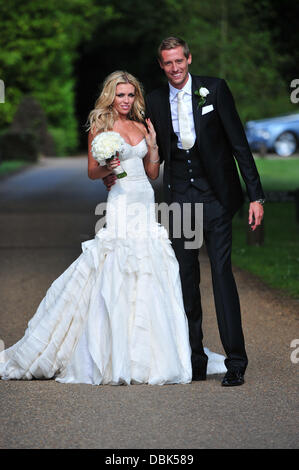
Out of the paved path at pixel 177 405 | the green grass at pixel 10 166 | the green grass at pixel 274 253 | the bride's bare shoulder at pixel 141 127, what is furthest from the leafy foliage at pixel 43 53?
the bride's bare shoulder at pixel 141 127

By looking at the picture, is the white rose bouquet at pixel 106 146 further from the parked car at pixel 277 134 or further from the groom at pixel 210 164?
the parked car at pixel 277 134

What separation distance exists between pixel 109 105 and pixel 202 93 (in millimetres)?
697

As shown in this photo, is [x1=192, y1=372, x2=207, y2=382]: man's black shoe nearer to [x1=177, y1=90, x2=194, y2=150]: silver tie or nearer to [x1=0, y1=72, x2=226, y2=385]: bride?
[x1=0, y1=72, x2=226, y2=385]: bride

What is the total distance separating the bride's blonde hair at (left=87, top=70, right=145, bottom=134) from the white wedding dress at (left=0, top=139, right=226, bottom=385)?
0.21 metres

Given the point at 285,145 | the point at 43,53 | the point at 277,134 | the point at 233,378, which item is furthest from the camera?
the point at 43,53

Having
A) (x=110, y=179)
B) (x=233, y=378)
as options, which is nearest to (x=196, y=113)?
(x=110, y=179)

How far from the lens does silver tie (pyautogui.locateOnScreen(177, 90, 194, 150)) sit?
20.4ft

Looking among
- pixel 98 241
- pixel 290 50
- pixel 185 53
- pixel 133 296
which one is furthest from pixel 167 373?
pixel 290 50

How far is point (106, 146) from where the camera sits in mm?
6102

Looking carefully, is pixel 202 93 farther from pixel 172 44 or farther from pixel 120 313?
pixel 120 313

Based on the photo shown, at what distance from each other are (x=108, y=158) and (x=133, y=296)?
2.90ft

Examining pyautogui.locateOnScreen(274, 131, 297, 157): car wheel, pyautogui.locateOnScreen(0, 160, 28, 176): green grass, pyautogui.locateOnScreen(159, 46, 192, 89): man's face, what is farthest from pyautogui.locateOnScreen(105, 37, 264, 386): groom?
pyautogui.locateOnScreen(274, 131, 297, 157): car wheel

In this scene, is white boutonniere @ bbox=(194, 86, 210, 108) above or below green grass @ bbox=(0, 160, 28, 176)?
above

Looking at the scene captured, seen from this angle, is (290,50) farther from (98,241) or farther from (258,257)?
(98,241)
